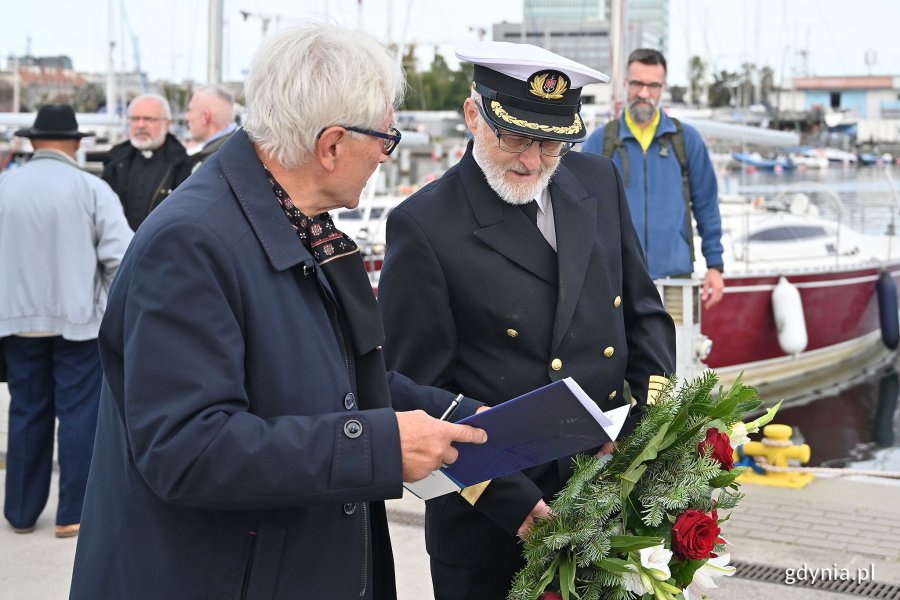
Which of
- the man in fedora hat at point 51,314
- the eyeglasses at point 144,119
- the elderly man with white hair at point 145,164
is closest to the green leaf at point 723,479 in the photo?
the man in fedora hat at point 51,314

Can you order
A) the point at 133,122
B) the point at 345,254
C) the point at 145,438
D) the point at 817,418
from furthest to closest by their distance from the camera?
the point at 817,418 → the point at 133,122 → the point at 345,254 → the point at 145,438

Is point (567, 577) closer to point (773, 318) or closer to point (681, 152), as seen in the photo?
point (681, 152)

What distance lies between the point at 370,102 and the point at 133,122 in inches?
222

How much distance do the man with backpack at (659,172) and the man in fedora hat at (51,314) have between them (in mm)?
2681

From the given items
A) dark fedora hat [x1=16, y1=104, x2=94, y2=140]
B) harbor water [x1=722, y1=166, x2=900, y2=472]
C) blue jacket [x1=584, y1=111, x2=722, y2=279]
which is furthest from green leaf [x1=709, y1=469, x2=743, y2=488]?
harbor water [x1=722, y1=166, x2=900, y2=472]

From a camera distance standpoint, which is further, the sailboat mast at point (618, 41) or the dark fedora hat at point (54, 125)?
the sailboat mast at point (618, 41)


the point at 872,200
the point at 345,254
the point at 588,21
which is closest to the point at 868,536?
the point at 345,254

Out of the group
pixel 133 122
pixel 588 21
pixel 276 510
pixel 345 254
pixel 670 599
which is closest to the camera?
pixel 276 510

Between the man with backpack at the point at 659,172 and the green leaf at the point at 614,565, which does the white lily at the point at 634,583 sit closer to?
the green leaf at the point at 614,565

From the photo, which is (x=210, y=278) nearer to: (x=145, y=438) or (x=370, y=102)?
(x=145, y=438)

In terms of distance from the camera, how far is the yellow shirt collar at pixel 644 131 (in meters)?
6.14

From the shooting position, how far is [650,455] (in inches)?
101

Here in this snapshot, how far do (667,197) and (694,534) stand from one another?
3756 mm

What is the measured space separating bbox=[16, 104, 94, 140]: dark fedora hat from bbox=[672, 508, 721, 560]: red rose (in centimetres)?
416
